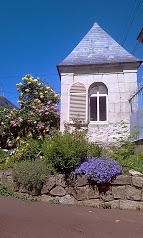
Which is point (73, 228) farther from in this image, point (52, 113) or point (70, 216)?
point (52, 113)

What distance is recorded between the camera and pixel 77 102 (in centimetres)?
1188

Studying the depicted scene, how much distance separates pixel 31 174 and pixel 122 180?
6.94 ft

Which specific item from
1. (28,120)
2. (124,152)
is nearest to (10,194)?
(124,152)

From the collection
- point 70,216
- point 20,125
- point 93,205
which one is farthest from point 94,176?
point 20,125

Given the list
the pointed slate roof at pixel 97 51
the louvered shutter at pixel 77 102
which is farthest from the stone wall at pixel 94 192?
the pointed slate roof at pixel 97 51

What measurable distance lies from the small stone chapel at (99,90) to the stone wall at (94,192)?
490 cm

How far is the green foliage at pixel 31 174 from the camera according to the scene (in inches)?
272

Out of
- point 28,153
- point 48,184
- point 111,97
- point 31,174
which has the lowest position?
point 48,184

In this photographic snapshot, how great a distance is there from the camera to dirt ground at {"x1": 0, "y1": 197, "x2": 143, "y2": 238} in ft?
14.9

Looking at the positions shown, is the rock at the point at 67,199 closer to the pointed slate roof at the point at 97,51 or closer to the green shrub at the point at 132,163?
the green shrub at the point at 132,163

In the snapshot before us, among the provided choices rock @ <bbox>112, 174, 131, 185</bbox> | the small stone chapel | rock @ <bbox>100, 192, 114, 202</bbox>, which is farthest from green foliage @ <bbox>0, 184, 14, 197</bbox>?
the small stone chapel

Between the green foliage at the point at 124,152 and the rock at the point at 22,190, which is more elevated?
the green foliage at the point at 124,152

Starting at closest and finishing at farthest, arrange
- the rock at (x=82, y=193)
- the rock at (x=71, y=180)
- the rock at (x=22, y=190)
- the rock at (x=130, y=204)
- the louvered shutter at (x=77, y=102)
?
the rock at (x=130, y=204)
the rock at (x=82, y=193)
the rock at (x=71, y=180)
the rock at (x=22, y=190)
the louvered shutter at (x=77, y=102)

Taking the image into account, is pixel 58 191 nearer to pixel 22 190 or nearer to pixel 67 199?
pixel 67 199
